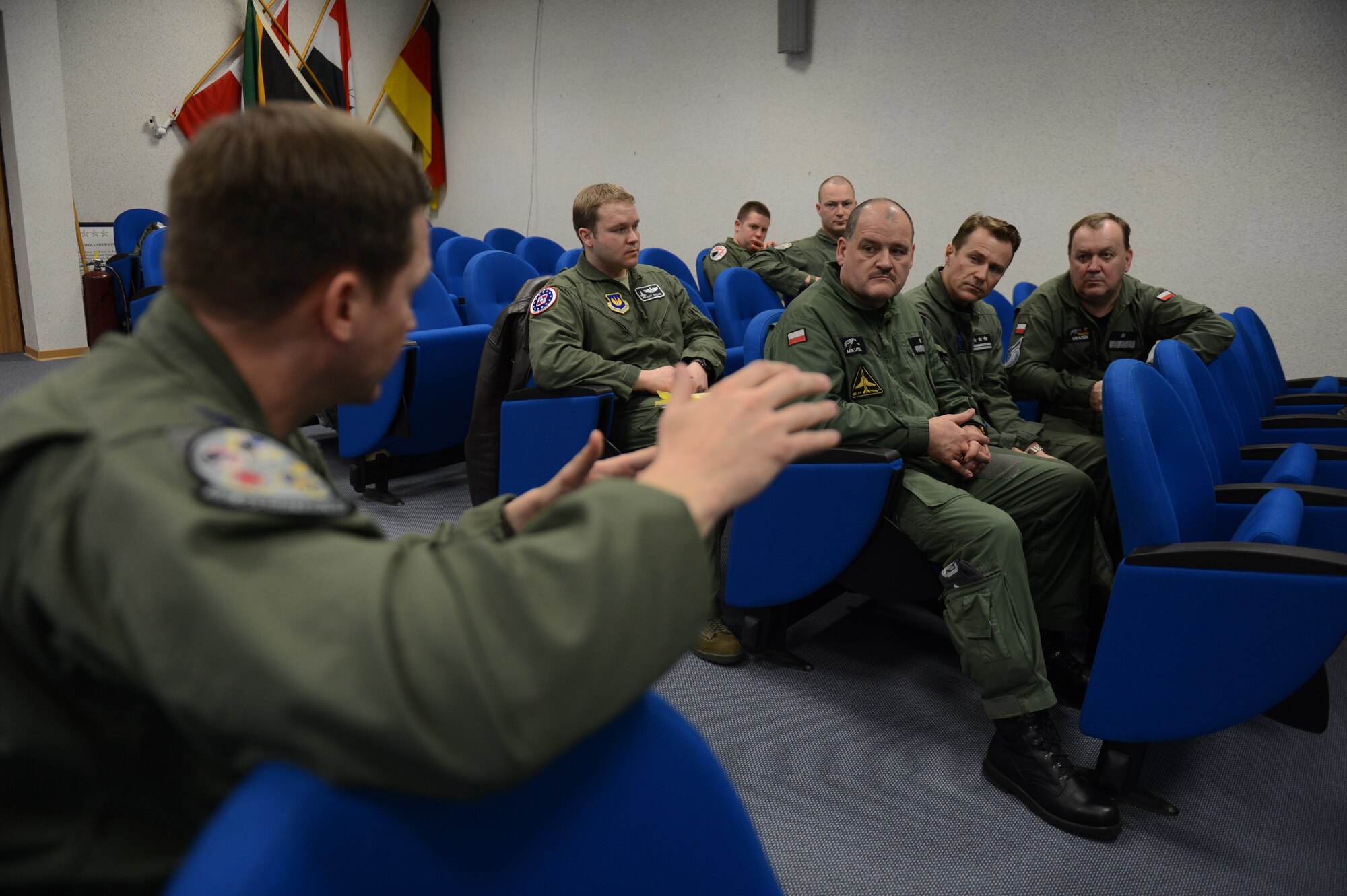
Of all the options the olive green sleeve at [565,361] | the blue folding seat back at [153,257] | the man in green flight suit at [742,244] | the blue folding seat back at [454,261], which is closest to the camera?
the olive green sleeve at [565,361]

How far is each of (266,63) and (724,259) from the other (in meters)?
5.00

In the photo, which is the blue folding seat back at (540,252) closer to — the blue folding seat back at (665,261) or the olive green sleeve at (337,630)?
the blue folding seat back at (665,261)

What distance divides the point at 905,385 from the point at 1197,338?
1.38 metres

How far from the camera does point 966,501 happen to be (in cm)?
188

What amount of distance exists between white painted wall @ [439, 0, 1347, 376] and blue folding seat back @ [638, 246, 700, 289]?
1257 millimetres

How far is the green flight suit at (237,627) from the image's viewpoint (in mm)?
402

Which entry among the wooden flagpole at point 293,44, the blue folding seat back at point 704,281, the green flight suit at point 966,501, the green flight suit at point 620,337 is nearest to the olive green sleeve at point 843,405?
the green flight suit at point 966,501

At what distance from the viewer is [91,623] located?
0.44m

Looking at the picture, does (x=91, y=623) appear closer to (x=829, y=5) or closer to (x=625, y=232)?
(x=625, y=232)

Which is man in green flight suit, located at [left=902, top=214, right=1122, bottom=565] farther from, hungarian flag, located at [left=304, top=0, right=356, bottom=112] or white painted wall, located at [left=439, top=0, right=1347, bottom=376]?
hungarian flag, located at [left=304, top=0, right=356, bottom=112]

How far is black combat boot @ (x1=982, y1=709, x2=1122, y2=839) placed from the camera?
5.24 ft

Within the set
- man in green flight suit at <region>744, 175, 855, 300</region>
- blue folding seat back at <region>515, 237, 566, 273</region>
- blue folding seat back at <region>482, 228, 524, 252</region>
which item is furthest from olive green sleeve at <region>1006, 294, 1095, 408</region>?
blue folding seat back at <region>482, 228, 524, 252</region>

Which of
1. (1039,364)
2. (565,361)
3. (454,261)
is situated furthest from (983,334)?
(454,261)

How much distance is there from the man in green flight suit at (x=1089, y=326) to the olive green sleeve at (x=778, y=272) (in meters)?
1.68
